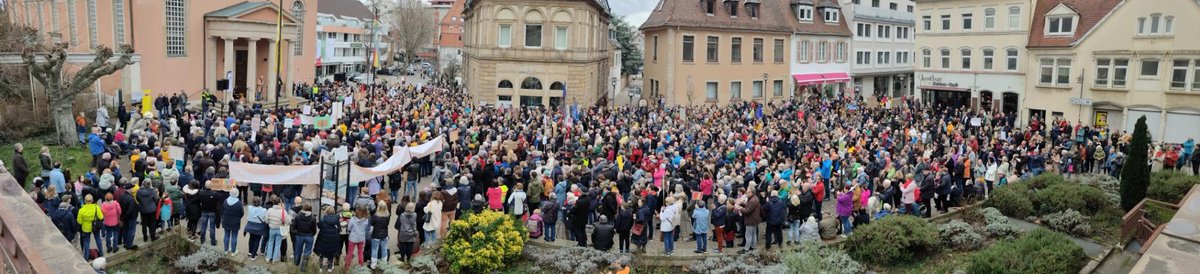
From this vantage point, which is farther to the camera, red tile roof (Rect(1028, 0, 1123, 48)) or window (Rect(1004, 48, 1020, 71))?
window (Rect(1004, 48, 1020, 71))

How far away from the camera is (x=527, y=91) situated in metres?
44.1

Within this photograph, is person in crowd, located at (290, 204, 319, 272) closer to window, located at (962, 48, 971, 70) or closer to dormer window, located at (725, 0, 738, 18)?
dormer window, located at (725, 0, 738, 18)

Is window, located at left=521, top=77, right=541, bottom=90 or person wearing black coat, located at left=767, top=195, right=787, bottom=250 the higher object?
window, located at left=521, top=77, right=541, bottom=90

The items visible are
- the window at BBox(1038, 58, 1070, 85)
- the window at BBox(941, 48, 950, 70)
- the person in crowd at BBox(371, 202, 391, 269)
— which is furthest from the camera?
the window at BBox(941, 48, 950, 70)

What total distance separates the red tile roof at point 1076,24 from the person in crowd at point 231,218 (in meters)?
38.8

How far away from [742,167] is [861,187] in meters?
3.88

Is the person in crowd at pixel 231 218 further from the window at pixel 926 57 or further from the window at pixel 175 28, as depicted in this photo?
the window at pixel 926 57

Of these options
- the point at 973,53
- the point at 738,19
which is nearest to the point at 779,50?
the point at 738,19

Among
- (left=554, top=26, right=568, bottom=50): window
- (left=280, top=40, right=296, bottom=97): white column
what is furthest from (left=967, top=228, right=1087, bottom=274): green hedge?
(left=280, top=40, right=296, bottom=97): white column

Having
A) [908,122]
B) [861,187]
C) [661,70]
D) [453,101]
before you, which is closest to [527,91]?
[453,101]

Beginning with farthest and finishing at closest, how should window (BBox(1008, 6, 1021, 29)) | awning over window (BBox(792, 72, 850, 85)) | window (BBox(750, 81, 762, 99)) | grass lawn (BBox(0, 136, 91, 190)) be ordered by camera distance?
awning over window (BBox(792, 72, 850, 85))
window (BBox(750, 81, 762, 99))
window (BBox(1008, 6, 1021, 29))
grass lawn (BBox(0, 136, 91, 190))

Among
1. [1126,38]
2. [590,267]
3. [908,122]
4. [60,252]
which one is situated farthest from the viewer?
[1126,38]

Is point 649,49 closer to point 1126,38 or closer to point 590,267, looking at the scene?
point 1126,38

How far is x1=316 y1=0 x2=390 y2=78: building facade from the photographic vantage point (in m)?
86.7
